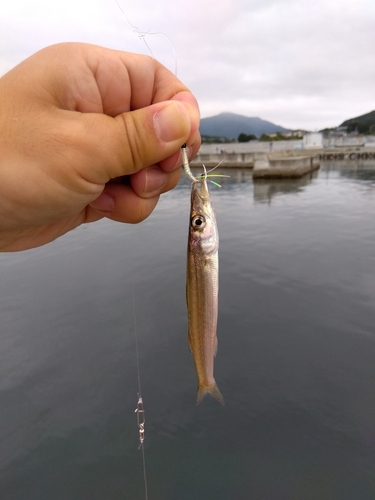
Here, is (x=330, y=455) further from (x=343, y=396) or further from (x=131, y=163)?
(x=131, y=163)

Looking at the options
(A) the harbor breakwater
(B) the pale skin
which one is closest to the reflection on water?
(A) the harbor breakwater

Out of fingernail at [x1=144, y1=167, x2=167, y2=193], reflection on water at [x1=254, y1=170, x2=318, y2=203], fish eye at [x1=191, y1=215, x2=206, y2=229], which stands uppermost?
fingernail at [x1=144, y1=167, x2=167, y2=193]

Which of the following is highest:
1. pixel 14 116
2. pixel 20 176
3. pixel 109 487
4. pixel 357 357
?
pixel 14 116

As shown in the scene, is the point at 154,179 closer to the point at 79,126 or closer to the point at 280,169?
the point at 79,126

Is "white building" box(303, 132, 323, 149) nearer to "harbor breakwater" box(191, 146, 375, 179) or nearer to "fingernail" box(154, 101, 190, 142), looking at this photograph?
"harbor breakwater" box(191, 146, 375, 179)

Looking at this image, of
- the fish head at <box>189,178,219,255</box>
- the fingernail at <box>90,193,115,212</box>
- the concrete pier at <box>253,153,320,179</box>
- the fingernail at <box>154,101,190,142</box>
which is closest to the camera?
the fingernail at <box>154,101,190,142</box>

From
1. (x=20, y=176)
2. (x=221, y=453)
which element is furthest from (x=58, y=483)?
(x=20, y=176)

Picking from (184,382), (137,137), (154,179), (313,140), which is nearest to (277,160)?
(184,382)
